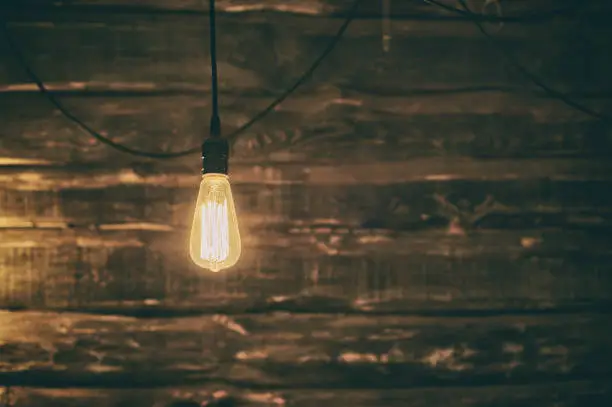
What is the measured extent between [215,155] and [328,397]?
853mm

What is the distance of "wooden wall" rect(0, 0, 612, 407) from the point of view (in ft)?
5.51

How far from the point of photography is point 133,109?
170cm

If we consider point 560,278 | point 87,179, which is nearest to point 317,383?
point 560,278

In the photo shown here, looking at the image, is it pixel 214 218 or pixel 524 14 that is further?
pixel 524 14

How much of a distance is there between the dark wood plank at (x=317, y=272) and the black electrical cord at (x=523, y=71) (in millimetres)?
404

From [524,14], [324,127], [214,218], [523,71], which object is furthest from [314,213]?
[524,14]

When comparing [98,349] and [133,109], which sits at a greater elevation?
[133,109]

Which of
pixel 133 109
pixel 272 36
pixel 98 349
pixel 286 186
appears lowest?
pixel 98 349

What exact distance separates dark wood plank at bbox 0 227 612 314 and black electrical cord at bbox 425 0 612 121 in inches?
15.9

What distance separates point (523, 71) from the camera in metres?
1.73

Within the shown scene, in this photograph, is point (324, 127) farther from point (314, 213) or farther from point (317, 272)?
point (317, 272)

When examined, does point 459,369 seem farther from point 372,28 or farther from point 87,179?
point 87,179

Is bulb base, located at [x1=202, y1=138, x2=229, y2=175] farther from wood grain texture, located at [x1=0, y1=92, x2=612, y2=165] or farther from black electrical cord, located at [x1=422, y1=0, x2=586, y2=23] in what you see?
black electrical cord, located at [x1=422, y1=0, x2=586, y2=23]

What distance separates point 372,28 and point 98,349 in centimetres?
132
